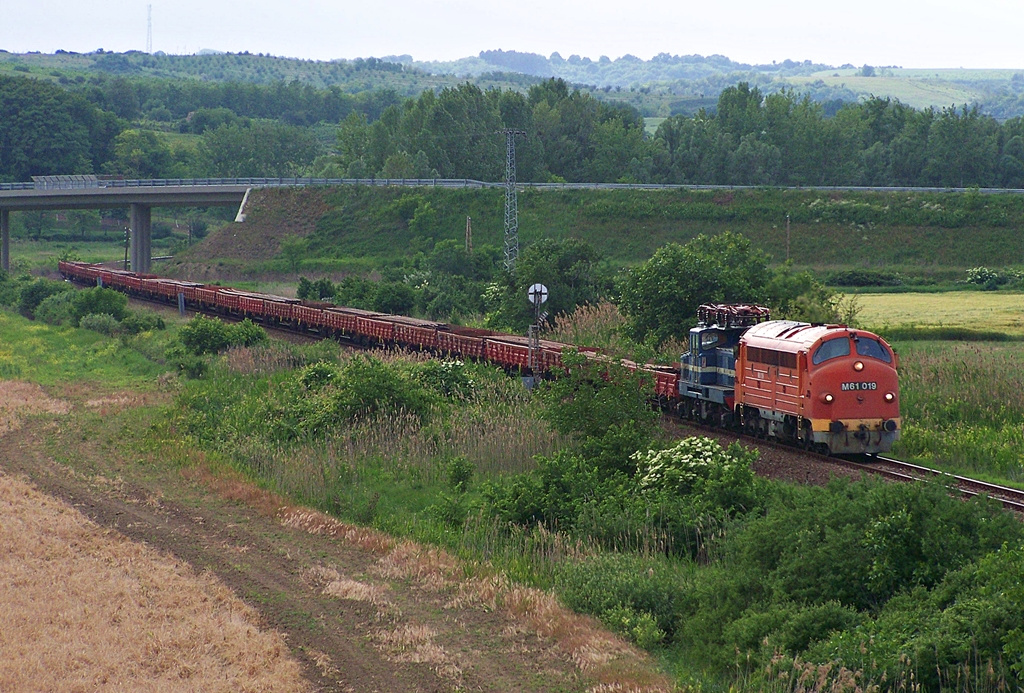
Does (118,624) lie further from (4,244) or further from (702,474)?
(4,244)

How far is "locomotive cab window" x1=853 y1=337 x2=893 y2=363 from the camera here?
28.5 metres

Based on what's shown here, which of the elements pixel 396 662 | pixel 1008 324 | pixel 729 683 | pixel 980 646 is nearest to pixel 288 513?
pixel 396 662

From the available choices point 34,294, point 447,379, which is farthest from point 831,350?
point 34,294

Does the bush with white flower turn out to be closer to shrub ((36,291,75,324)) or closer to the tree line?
shrub ((36,291,75,324))

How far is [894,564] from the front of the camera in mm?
16219

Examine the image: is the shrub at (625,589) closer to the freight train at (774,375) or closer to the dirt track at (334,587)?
the dirt track at (334,587)

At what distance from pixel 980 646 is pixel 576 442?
16.0m

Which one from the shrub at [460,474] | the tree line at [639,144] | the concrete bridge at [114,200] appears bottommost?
the shrub at [460,474]

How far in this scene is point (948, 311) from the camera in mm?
64312

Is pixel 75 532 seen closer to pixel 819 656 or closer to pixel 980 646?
pixel 819 656

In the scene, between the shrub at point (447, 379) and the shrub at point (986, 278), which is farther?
the shrub at point (986, 278)

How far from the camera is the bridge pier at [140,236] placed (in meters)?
102

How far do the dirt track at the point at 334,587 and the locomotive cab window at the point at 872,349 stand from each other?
13.4 metres

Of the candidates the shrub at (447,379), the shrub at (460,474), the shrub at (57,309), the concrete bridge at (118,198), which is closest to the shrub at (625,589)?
the shrub at (460,474)
